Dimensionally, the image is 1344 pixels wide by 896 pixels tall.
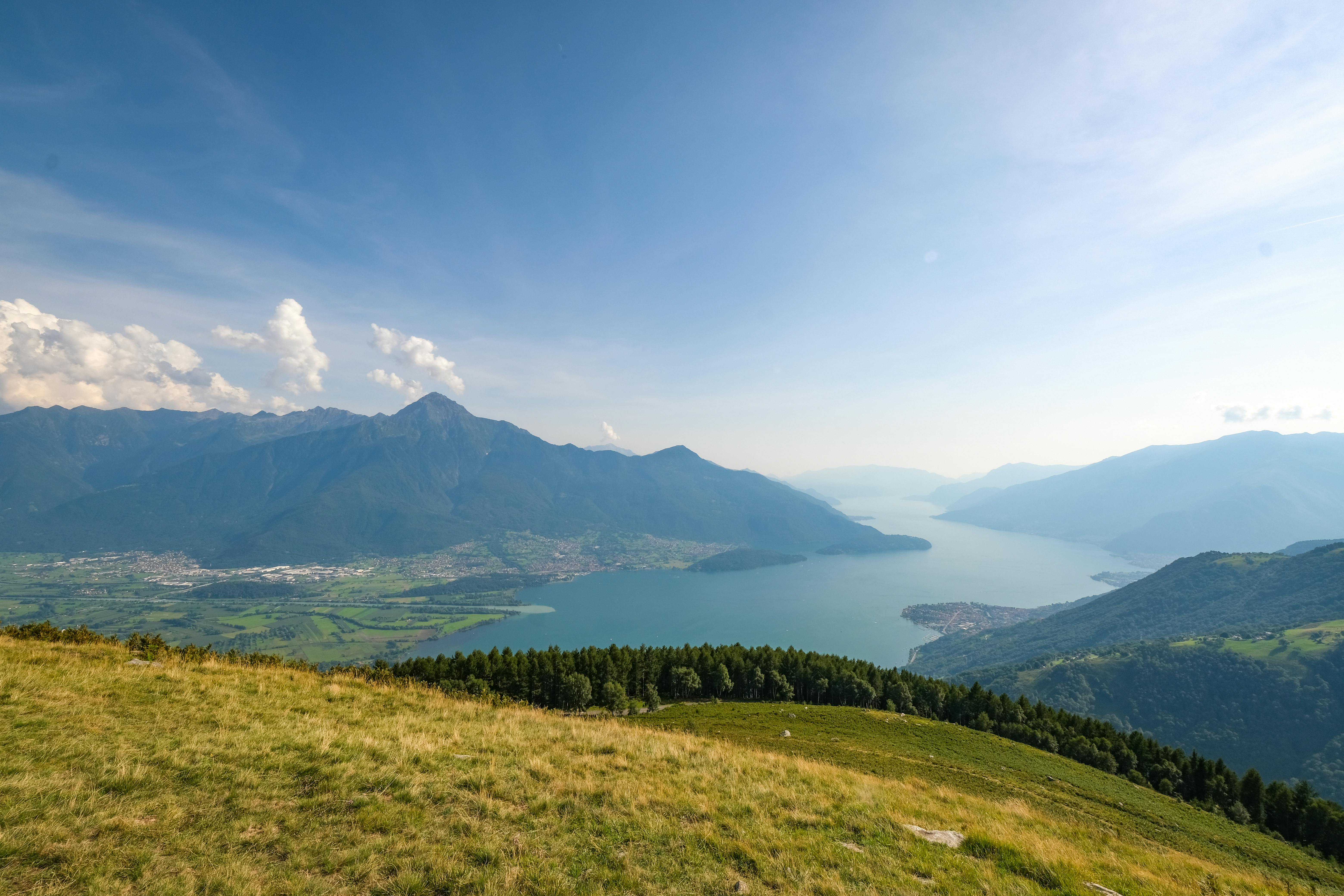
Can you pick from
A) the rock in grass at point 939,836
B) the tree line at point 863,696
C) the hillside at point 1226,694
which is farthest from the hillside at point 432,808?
the hillside at point 1226,694

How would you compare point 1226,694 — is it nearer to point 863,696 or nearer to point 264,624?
point 863,696

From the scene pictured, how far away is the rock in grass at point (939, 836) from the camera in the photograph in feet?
34.7

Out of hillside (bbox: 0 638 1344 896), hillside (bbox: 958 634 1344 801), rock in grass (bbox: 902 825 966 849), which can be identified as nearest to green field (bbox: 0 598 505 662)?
hillside (bbox: 0 638 1344 896)

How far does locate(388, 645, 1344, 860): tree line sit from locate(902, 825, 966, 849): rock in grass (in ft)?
97.3

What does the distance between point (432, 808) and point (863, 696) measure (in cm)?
5915

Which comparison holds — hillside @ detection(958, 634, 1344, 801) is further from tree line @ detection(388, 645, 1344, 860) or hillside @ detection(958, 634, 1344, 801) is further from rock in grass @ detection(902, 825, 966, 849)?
rock in grass @ detection(902, 825, 966, 849)

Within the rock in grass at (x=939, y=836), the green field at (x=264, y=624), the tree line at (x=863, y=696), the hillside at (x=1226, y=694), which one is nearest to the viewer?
the rock in grass at (x=939, y=836)

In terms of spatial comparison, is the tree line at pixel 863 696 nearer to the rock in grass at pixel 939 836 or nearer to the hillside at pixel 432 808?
the hillside at pixel 432 808

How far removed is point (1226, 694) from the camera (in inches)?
5037

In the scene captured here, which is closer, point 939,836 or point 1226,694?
point 939,836

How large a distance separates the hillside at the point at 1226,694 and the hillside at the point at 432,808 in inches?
5912

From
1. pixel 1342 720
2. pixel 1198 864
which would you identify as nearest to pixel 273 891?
pixel 1198 864

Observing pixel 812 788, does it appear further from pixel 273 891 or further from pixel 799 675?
pixel 799 675

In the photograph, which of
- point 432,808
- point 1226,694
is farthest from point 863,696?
point 1226,694
